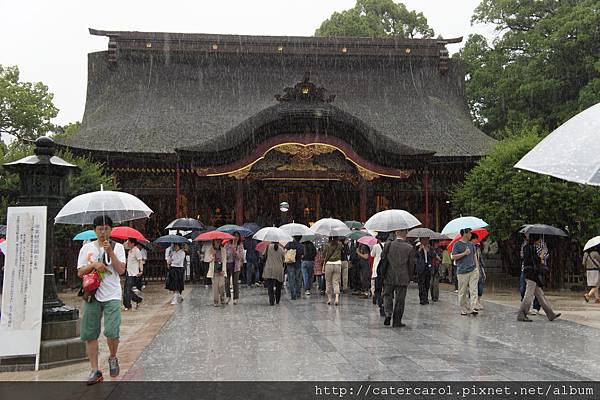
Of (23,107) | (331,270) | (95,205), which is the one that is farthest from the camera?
(23,107)

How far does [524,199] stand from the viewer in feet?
55.4

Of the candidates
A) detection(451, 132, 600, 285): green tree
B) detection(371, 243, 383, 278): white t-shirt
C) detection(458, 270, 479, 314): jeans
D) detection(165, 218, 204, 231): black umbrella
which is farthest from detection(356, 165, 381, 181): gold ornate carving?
detection(458, 270, 479, 314): jeans

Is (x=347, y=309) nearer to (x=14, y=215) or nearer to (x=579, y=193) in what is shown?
(x=14, y=215)

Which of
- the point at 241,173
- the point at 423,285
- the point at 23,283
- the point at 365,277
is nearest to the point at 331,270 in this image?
the point at 365,277

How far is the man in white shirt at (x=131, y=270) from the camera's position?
12617 mm

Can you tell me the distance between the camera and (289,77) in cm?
2858

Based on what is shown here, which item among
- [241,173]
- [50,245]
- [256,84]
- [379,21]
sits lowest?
[50,245]

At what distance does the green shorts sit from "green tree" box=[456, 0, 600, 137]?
20.7 metres

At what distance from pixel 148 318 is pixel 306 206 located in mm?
14114

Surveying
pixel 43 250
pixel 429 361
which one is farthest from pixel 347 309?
pixel 43 250

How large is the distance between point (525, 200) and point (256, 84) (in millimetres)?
15189

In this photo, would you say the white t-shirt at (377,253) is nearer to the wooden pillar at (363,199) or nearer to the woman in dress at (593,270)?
the woman in dress at (593,270)

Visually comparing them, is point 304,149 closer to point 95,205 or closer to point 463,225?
point 463,225

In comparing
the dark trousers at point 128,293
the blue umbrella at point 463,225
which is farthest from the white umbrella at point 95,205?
the blue umbrella at point 463,225
